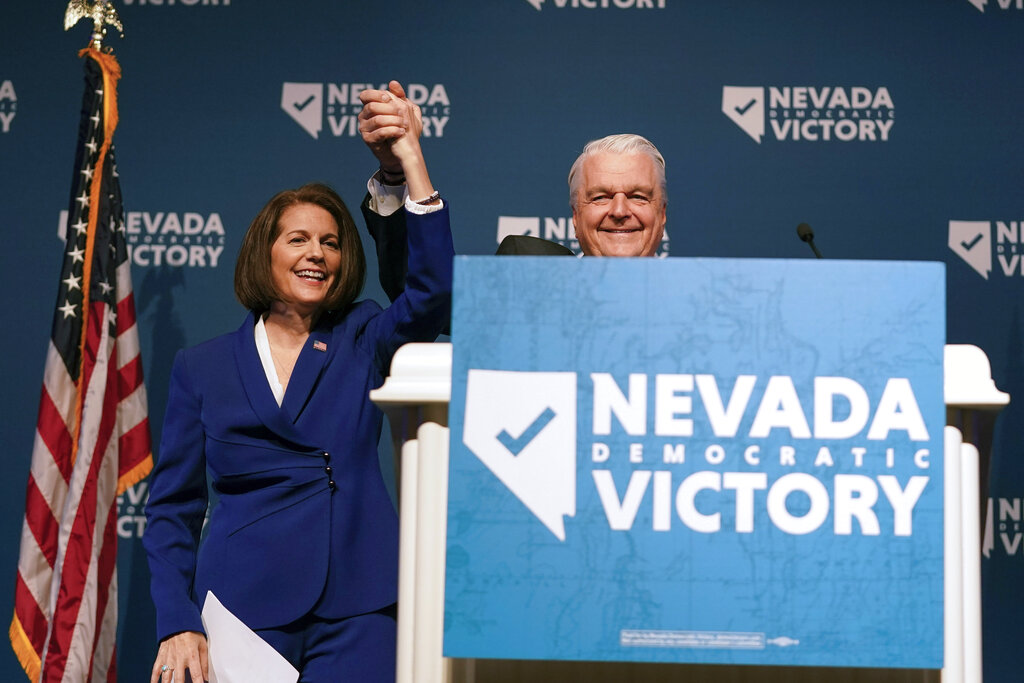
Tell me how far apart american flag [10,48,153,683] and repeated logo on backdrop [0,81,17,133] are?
710 millimetres

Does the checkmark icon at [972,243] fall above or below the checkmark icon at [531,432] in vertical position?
above

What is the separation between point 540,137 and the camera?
338cm

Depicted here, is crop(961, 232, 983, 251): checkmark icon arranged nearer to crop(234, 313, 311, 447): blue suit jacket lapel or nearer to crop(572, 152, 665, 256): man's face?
crop(572, 152, 665, 256): man's face

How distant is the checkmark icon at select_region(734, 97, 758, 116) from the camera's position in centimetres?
336

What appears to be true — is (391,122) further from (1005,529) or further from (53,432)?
(1005,529)

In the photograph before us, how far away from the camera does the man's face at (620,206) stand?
78.2 inches

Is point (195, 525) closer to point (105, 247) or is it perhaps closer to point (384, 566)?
point (384, 566)

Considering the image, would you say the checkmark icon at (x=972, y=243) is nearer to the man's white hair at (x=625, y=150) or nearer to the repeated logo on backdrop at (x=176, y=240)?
the man's white hair at (x=625, y=150)

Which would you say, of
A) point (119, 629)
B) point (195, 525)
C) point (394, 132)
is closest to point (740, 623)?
point (394, 132)

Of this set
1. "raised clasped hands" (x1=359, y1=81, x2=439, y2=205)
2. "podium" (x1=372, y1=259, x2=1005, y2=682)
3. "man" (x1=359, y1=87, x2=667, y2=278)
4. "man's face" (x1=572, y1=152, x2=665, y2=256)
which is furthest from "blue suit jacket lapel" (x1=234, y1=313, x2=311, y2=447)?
"podium" (x1=372, y1=259, x2=1005, y2=682)

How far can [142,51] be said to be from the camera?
3479 millimetres

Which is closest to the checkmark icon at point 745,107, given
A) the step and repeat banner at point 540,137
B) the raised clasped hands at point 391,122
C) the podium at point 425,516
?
the step and repeat banner at point 540,137

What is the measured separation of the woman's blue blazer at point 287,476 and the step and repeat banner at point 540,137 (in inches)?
59.1

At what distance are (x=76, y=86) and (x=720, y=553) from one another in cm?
316
